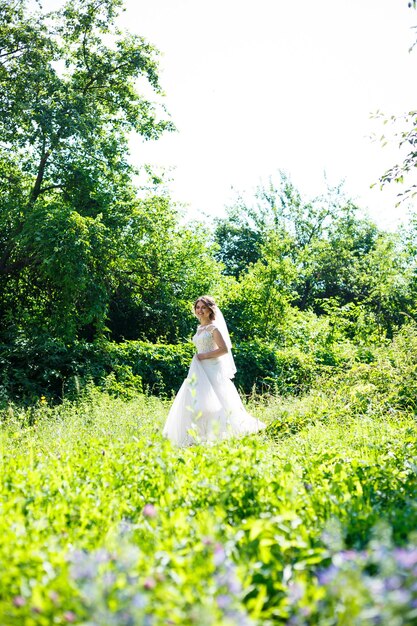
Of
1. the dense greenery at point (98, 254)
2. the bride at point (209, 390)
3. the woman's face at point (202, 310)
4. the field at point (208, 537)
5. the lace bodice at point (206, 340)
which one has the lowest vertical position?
the field at point (208, 537)

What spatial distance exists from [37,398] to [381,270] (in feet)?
64.5

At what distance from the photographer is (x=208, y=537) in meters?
2.33

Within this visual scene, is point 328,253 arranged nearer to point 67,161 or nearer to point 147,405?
point 67,161

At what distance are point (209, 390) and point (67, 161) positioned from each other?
8.69m

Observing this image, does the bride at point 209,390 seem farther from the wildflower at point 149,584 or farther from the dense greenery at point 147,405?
the wildflower at point 149,584

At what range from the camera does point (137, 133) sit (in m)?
16.6

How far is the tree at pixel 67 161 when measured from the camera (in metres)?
13.3

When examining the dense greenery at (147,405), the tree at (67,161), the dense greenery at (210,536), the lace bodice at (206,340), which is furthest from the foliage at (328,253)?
the dense greenery at (210,536)

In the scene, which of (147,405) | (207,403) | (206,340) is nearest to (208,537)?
(207,403)

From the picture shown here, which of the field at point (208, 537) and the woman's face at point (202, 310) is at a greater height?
the woman's face at point (202, 310)

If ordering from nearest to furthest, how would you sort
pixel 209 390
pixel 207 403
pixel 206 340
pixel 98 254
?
pixel 207 403, pixel 209 390, pixel 206 340, pixel 98 254

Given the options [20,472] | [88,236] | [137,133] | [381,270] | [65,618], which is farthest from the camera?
[381,270]

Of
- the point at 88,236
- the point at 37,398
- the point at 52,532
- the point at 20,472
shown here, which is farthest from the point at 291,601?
the point at 88,236

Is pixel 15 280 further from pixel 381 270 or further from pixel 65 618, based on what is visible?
pixel 381 270
